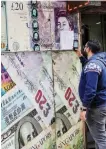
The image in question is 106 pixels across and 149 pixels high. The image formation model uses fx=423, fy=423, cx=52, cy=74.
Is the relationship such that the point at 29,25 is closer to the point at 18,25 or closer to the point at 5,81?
the point at 18,25

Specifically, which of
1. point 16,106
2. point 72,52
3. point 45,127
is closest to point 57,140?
point 45,127

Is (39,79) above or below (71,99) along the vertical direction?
above

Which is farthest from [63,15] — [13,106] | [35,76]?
[13,106]

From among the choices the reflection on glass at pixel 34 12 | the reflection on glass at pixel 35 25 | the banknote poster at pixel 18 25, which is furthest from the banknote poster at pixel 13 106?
the reflection on glass at pixel 34 12

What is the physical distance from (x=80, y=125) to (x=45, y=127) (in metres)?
0.71

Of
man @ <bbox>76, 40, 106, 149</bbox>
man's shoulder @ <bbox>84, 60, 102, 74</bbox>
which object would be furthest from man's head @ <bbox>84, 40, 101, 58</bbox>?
man's shoulder @ <bbox>84, 60, 102, 74</bbox>

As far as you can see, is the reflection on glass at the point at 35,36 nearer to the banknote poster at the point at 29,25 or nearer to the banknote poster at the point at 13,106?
the banknote poster at the point at 29,25

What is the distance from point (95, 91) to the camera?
17.8 ft

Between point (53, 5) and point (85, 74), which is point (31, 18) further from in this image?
point (85, 74)

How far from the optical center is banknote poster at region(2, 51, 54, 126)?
627cm

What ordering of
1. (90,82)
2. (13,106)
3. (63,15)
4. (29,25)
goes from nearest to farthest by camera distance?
1. (90,82)
2. (13,106)
3. (29,25)
4. (63,15)

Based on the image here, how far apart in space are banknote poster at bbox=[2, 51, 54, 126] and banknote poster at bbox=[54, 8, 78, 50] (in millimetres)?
310

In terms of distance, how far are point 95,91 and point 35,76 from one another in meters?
1.35

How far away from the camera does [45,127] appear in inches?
262
